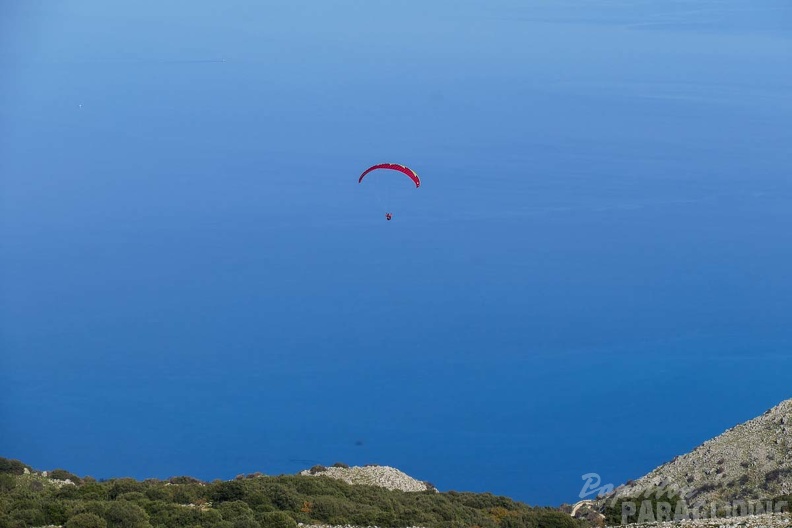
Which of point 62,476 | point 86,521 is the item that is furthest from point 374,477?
point 86,521

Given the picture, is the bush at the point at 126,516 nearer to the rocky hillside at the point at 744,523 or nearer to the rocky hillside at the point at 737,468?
the rocky hillside at the point at 744,523

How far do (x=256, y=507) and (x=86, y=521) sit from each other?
537 cm

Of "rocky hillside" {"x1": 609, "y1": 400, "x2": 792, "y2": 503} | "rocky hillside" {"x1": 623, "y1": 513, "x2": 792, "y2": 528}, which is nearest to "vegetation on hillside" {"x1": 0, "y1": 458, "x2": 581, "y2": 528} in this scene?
"rocky hillside" {"x1": 623, "y1": 513, "x2": 792, "y2": 528}

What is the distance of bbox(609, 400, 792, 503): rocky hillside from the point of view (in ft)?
104

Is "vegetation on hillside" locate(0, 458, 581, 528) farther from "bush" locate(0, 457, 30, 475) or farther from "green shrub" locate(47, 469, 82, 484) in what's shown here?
"green shrub" locate(47, 469, 82, 484)

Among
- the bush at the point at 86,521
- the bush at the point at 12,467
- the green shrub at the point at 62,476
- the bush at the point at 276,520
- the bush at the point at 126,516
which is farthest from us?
the green shrub at the point at 62,476

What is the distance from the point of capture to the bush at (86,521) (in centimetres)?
2525

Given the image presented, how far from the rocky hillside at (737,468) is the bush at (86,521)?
18.4 meters

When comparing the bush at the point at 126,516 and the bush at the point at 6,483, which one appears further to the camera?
the bush at the point at 6,483

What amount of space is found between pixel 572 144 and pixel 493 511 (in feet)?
544

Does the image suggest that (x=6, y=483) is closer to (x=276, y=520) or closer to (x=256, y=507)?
(x=256, y=507)

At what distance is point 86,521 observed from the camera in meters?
25.4

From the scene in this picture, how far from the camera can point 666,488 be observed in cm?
3422

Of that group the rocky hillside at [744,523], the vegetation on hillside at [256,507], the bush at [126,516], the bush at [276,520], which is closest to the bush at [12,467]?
the vegetation on hillside at [256,507]
